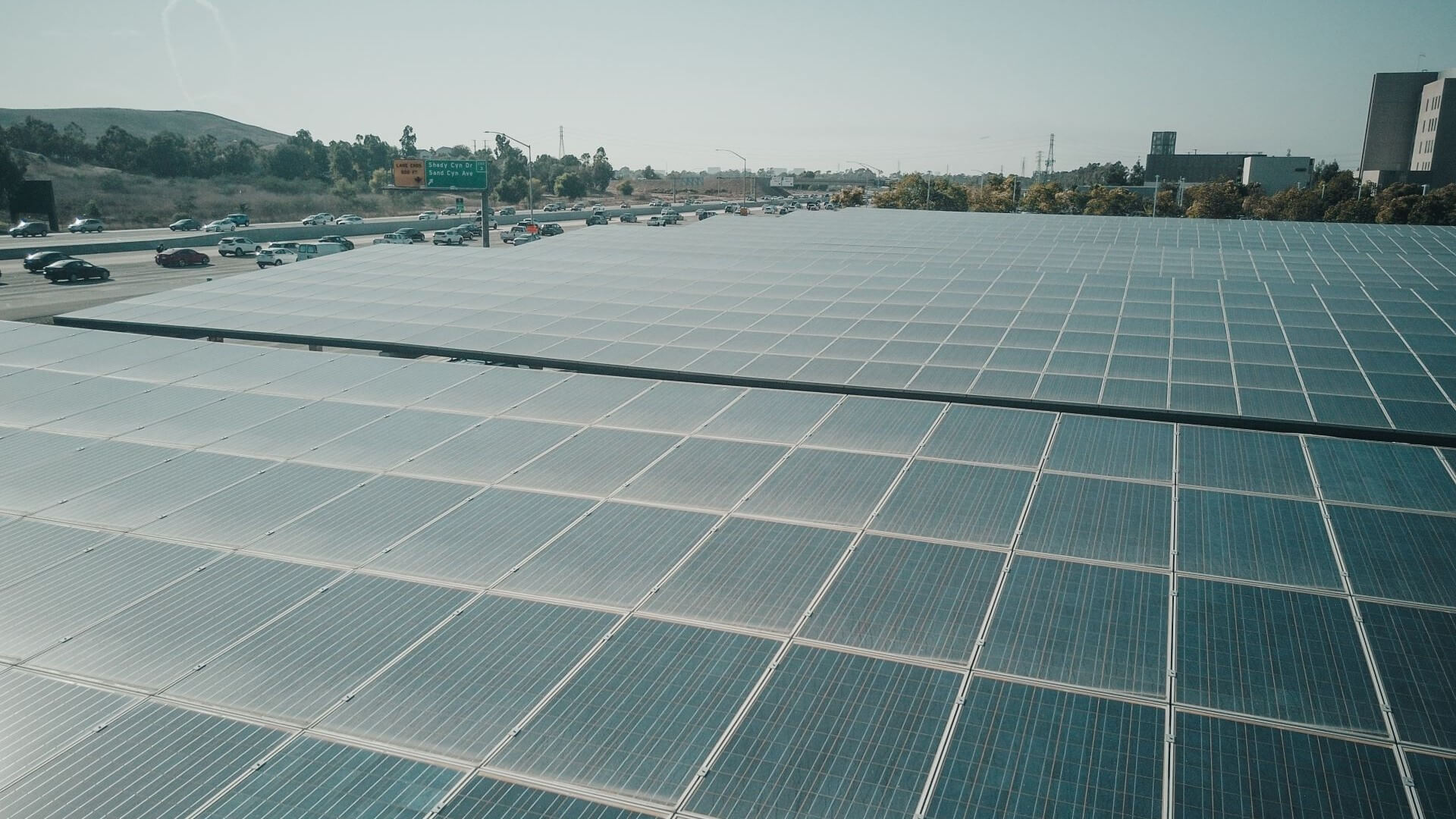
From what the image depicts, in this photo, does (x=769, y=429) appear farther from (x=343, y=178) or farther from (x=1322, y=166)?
(x=1322, y=166)

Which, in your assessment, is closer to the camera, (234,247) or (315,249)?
(315,249)

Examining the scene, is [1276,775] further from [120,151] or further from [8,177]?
[120,151]

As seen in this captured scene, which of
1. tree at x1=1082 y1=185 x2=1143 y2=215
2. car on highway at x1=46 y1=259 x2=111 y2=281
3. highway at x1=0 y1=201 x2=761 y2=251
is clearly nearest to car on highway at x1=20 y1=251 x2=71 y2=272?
car on highway at x1=46 y1=259 x2=111 y2=281

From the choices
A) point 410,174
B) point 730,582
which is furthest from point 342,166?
point 730,582

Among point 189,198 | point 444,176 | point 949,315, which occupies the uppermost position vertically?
point 444,176

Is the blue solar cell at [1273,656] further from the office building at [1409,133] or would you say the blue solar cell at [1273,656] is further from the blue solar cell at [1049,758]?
the office building at [1409,133]

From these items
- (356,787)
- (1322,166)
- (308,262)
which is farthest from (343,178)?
(1322,166)

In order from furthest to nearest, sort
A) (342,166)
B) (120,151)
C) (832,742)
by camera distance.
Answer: (342,166) < (120,151) < (832,742)
